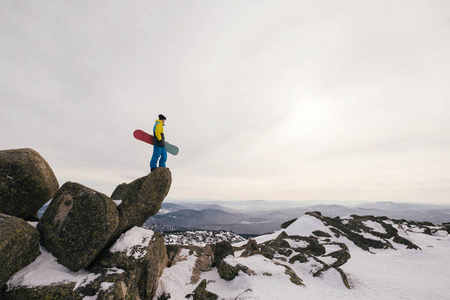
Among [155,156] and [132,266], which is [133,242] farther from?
[155,156]

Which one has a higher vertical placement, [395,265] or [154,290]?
[154,290]

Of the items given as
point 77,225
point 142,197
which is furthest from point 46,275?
point 142,197

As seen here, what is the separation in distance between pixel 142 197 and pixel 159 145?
198 inches

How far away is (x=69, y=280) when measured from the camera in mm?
10930

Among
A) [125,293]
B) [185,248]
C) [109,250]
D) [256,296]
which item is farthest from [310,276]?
[109,250]

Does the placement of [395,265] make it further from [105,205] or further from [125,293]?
[105,205]

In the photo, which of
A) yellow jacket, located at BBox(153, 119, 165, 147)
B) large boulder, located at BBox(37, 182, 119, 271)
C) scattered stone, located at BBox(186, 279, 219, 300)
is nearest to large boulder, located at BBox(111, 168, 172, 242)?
large boulder, located at BBox(37, 182, 119, 271)

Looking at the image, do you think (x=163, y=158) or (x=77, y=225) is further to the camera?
(x=163, y=158)

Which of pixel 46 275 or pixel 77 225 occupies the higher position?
pixel 77 225

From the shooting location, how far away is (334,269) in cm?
2166

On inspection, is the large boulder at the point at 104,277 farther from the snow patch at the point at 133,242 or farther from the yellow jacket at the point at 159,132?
the yellow jacket at the point at 159,132

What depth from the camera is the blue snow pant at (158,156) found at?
1639 centimetres

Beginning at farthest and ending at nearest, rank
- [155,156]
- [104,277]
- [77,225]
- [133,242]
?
1. [155,156]
2. [133,242]
3. [77,225]
4. [104,277]

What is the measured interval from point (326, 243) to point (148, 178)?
34115 mm
